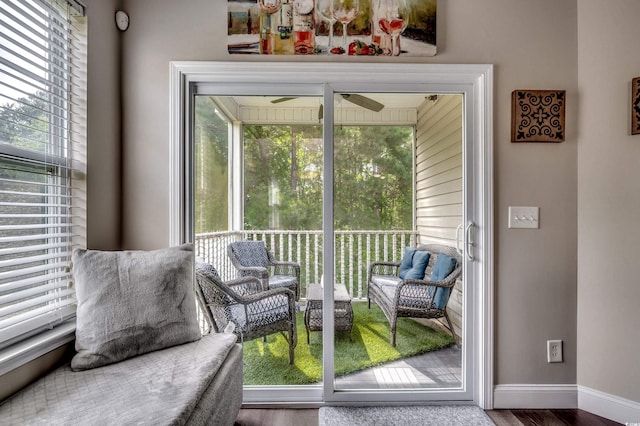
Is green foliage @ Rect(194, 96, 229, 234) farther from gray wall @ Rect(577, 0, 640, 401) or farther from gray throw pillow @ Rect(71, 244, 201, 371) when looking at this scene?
gray wall @ Rect(577, 0, 640, 401)

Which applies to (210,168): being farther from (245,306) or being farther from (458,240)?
(458,240)

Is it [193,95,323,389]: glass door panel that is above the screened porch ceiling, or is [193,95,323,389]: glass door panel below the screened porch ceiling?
below

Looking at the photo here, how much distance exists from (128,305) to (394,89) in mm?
1938

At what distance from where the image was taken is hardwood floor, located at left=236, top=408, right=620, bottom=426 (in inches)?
74.7

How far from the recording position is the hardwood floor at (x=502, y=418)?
1.90 meters

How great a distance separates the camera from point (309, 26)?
201 centimetres

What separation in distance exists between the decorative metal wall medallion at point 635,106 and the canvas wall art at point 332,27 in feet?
3.81

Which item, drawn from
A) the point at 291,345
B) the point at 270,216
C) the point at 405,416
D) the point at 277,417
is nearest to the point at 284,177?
the point at 270,216

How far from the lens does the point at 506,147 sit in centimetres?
204

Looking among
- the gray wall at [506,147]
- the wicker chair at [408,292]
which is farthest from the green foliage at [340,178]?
the gray wall at [506,147]

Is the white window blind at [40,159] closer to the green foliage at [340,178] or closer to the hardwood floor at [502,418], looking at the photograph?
the green foliage at [340,178]

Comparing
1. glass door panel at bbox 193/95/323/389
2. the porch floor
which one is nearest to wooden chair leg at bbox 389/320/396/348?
the porch floor

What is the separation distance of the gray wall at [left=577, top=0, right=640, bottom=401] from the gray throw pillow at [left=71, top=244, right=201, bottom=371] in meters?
2.39

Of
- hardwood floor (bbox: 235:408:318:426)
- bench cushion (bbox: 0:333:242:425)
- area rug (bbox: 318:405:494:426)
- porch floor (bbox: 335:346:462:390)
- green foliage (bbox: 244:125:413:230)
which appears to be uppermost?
green foliage (bbox: 244:125:413:230)
